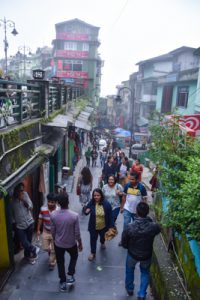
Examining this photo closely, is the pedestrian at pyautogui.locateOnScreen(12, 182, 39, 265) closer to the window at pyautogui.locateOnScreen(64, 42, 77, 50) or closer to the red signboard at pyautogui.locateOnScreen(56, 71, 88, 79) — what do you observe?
the red signboard at pyautogui.locateOnScreen(56, 71, 88, 79)

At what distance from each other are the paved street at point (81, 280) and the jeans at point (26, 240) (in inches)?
8.8

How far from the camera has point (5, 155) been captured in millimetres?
4586

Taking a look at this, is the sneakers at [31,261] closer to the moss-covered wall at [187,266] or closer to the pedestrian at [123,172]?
the moss-covered wall at [187,266]

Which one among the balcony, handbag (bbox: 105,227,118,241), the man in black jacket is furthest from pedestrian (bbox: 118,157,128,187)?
the balcony

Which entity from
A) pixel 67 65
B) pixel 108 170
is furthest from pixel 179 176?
pixel 67 65

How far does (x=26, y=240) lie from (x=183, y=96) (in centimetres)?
2179

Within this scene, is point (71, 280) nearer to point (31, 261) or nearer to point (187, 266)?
point (31, 261)

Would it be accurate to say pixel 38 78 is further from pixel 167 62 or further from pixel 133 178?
pixel 167 62

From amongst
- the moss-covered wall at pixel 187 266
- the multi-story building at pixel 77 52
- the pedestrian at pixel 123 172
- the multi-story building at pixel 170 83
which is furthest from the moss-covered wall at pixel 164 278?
the multi-story building at pixel 77 52

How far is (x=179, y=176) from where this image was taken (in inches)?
157

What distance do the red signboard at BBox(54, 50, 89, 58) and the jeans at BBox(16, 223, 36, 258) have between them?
41.3 meters

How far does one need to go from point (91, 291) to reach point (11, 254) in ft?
6.16

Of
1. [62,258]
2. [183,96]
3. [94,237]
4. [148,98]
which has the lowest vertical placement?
[94,237]

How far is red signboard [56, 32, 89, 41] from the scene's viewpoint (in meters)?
43.6
